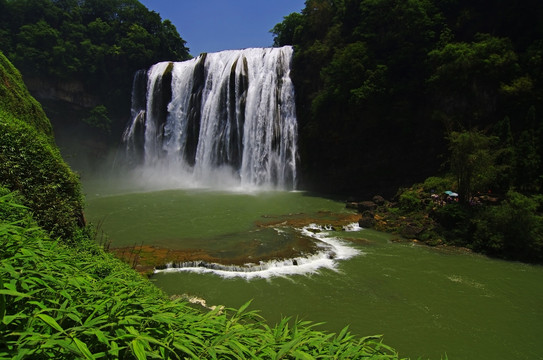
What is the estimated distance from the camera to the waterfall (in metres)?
24.5

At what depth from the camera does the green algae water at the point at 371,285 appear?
637 centimetres

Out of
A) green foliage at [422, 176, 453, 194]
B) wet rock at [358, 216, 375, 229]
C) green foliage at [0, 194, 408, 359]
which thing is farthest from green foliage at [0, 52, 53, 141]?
green foliage at [422, 176, 453, 194]

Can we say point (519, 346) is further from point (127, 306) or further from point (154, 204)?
point (154, 204)

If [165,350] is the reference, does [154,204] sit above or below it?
below

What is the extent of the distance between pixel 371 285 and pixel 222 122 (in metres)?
20.8

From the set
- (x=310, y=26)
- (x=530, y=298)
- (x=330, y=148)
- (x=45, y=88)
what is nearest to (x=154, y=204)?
(x=330, y=148)

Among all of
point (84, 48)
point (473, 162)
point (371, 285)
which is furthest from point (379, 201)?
point (84, 48)

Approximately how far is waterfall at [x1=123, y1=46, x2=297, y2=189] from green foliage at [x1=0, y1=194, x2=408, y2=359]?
21.9 metres

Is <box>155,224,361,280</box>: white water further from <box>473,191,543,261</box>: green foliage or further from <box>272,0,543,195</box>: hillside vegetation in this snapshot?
<box>272,0,543,195</box>: hillside vegetation

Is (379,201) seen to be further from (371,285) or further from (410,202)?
(371,285)

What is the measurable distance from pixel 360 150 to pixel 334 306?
15970 mm

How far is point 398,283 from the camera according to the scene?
8562mm

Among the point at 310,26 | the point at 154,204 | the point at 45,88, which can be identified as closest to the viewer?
the point at 154,204

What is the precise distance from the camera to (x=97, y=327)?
1.59 m
